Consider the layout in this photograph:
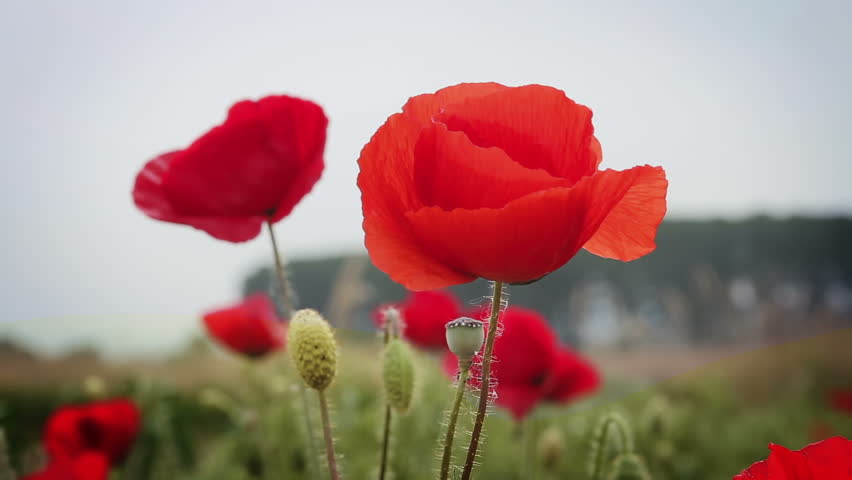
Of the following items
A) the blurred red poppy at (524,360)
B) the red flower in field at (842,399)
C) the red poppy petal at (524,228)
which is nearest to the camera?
the red poppy petal at (524,228)

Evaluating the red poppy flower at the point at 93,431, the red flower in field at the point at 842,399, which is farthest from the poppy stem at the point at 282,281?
the red flower in field at the point at 842,399

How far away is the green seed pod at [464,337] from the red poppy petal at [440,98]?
10 cm

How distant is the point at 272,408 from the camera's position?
4.31 ft

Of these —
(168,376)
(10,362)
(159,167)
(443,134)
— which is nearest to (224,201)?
(159,167)

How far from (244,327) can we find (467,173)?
2.12 feet

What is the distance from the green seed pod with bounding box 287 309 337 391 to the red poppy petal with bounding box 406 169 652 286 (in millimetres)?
69

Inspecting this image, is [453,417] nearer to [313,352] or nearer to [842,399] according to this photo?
[313,352]

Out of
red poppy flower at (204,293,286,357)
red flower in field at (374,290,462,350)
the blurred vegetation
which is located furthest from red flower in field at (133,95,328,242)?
red flower in field at (374,290,462,350)

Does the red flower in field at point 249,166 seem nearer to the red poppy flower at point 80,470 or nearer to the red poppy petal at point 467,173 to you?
the red poppy petal at point 467,173

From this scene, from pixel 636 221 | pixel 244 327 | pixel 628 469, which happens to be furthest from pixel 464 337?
pixel 244 327

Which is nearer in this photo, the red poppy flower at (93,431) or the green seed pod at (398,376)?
the green seed pod at (398,376)

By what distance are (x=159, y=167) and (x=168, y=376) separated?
4.19 feet

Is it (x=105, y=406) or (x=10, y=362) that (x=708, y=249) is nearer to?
(x=10, y=362)

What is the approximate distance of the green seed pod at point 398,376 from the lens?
38 cm
